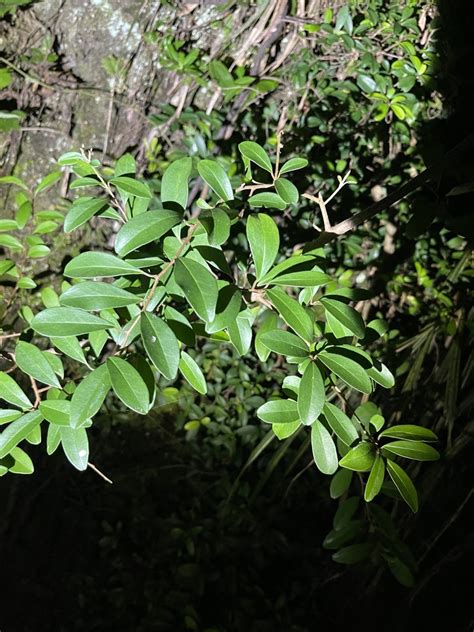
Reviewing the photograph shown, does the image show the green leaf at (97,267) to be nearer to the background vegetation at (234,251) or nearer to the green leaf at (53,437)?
the green leaf at (53,437)

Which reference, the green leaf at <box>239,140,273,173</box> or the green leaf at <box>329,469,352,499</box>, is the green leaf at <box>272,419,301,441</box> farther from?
the green leaf at <box>239,140,273,173</box>

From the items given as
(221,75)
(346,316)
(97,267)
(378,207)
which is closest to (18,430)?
(97,267)

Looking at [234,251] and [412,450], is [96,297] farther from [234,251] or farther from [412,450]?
[234,251]

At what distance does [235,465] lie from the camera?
69.7 inches

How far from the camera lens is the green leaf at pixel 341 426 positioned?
70 centimetres

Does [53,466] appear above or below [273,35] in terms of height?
below

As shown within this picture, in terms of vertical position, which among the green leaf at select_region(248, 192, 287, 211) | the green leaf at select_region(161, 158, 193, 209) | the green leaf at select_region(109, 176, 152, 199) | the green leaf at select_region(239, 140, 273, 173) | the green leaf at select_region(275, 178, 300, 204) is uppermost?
the green leaf at select_region(239, 140, 273, 173)

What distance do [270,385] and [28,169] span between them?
42.4 inches

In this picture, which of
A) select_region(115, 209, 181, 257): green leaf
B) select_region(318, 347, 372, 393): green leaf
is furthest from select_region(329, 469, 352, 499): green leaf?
select_region(115, 209, 181, 257): green leaf

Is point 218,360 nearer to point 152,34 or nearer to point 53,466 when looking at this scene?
point 53,466

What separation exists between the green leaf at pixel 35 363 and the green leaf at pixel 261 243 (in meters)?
0.30

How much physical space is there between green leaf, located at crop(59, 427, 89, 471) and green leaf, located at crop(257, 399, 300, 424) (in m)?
0.22

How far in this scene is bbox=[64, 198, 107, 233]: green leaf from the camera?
0.74 metres

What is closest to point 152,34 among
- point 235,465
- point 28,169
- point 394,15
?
point 28,169
